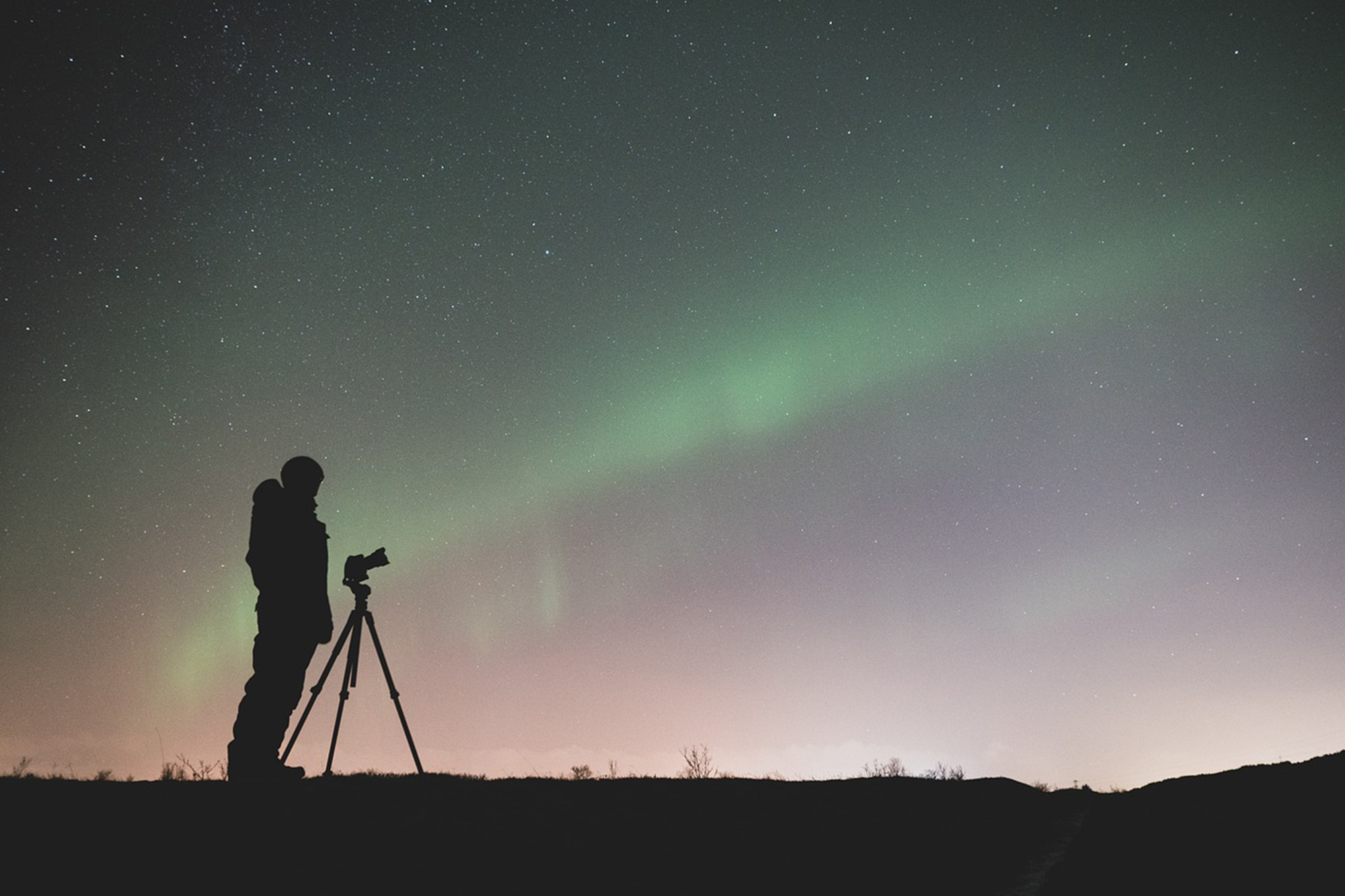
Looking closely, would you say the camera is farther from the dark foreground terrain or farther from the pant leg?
the dark foreground terrain

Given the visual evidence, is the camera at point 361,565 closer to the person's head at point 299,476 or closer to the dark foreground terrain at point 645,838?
the person's head at point 299,476

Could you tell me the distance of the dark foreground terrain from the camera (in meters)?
4.00

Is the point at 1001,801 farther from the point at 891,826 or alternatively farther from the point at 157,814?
the point at 157,814

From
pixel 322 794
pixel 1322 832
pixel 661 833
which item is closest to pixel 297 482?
pixel 322 794

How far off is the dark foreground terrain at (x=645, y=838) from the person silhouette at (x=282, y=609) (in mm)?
623

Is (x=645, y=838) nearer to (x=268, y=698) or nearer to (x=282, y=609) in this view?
(x=268, y=698)

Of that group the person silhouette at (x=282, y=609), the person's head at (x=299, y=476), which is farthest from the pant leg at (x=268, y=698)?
the person's head at (x=299, y=476)

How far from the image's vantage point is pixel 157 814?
14.5 ft

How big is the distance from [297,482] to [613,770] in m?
4.62

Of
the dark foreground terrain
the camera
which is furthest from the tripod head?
the dark foreground terrain

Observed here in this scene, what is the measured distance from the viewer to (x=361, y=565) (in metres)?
7.10

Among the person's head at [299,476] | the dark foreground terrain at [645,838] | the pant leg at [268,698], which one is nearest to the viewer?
the dark foreground terrain at [645,838]

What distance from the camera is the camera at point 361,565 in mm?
7062

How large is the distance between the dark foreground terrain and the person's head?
Answer: 2362 mm
